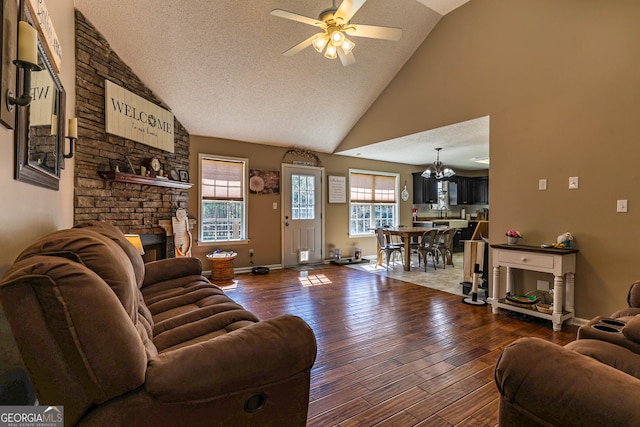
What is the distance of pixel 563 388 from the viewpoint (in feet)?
2.79

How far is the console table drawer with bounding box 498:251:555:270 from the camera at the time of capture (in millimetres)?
3029

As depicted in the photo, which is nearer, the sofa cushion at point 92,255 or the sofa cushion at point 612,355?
the sofa cushion at point 92,255

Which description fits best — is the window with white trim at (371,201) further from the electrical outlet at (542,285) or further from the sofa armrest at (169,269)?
the sofa armrest at (169,269)

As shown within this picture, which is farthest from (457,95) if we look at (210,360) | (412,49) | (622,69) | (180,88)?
(210,360)

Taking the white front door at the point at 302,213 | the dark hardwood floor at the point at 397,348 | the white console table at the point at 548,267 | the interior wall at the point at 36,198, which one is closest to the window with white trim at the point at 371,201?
the white front door at the point at 302,213

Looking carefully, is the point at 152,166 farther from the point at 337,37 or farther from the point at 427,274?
the point at 427,274

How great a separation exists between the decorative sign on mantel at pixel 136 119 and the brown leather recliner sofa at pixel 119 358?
318cm

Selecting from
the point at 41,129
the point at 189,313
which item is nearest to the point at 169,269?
the point at 189,313

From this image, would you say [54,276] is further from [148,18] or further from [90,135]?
[148,18]

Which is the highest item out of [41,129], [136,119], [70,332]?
[136,119]

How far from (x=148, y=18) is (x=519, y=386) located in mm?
4440

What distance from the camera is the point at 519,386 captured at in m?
0.92

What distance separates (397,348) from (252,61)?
13.1ft

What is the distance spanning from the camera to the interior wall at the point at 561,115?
286 cm
